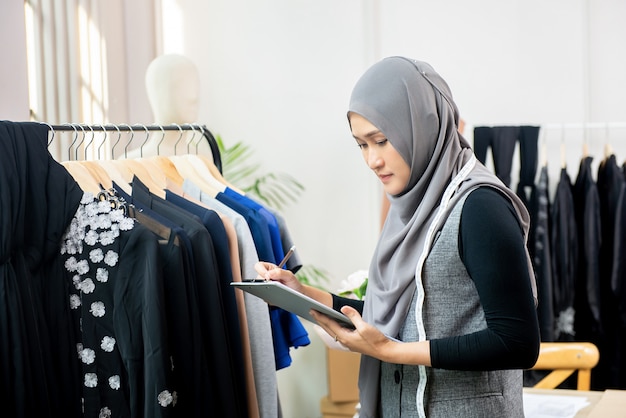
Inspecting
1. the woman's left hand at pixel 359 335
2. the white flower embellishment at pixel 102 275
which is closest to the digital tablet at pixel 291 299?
the woman's left hand at pixel 359 335

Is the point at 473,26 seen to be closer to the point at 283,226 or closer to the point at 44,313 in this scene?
the point at 283,226

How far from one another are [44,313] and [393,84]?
0.91 m

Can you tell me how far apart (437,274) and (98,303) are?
2.51 ft

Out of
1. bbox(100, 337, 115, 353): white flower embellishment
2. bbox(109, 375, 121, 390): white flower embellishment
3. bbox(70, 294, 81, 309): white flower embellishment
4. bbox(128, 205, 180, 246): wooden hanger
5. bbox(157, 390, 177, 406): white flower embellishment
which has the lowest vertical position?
bbox(157, 390, 177, 406): white flower embellishment

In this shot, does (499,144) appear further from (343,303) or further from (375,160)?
(375,160)

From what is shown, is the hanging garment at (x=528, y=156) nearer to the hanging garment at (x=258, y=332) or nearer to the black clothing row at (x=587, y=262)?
the black clothing row at (x=587, y=262)

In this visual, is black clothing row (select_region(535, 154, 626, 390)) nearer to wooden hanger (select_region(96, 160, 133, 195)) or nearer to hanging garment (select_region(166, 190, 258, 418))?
hanging garment (select_region(166, 190, 258, 418))

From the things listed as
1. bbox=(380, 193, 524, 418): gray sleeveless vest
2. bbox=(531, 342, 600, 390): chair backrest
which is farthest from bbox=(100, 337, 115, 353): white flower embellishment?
bbox=(531, 342, 600, 390): chair backrest

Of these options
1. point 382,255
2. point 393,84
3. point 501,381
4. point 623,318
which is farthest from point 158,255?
point 623,318

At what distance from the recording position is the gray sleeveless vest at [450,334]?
1.52m

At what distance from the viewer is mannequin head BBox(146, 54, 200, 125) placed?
2.90 m

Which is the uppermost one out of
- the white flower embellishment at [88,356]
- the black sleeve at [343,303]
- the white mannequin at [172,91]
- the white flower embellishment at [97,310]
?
the white mannequin at [172,91]

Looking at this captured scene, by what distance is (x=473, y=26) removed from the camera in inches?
155

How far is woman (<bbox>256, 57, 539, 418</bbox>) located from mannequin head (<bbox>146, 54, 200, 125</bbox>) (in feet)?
4.62
